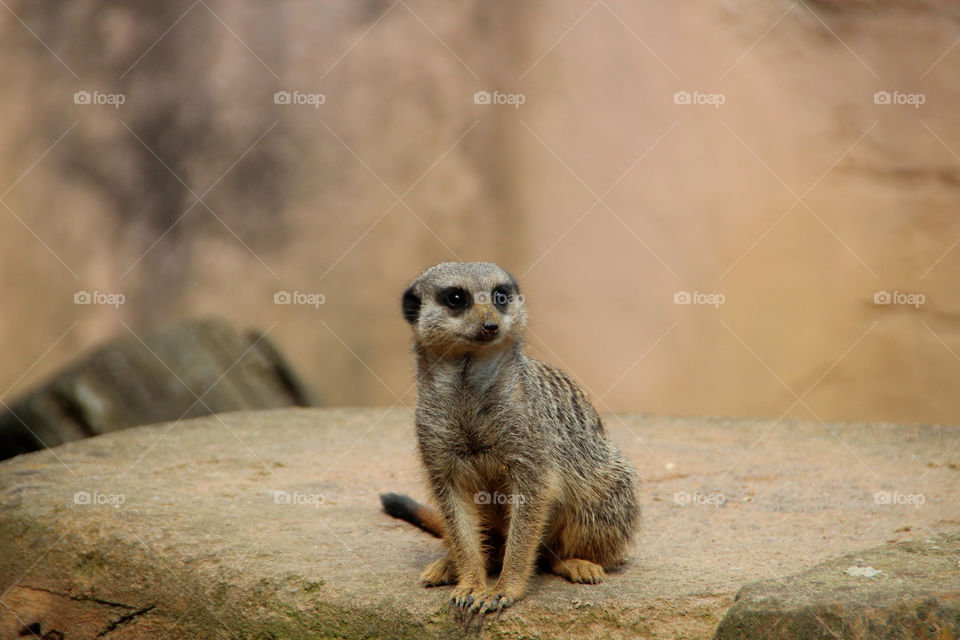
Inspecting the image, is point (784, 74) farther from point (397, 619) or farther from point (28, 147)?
point (28, 147)

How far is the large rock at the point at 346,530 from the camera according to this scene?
2.95 metres

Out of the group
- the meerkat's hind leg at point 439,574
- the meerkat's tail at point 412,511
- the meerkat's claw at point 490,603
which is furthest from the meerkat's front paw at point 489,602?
the meerkat's tail at point 412,511

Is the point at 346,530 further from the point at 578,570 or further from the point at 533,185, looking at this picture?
the point at 533,185

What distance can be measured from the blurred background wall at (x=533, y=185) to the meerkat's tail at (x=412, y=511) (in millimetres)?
2809

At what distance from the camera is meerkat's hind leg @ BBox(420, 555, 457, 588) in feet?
10.1

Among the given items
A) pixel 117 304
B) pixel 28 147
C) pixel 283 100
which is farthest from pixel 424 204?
pixel 28 147

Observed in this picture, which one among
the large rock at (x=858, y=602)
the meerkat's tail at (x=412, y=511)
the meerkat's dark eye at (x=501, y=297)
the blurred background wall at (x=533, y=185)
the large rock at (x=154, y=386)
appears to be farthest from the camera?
the blurred background wall at (x=533, y=185)

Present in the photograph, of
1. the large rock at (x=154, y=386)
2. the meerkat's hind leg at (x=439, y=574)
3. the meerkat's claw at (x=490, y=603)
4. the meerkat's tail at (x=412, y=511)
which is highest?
the large rock at (x=154, y=386)

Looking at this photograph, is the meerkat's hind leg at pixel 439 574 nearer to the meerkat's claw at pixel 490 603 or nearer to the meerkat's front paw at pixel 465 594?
the meerkat's front paw at pixel 465 594

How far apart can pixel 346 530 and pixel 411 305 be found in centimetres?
114

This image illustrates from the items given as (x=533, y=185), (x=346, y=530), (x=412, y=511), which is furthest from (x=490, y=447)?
(x=533, y=185)

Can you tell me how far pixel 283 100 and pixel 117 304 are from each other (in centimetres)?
199

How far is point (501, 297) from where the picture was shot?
117 inches

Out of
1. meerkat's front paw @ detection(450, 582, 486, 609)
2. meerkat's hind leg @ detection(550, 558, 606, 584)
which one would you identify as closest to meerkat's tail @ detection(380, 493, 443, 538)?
meerkat's hind leg @ detection(550, 558, 606, 584)
